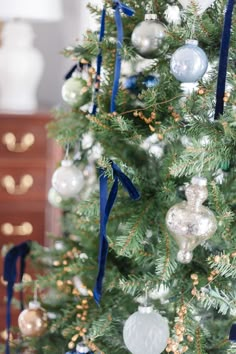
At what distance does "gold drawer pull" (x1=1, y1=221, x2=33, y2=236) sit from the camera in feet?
5.56

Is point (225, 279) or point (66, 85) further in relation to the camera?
point (66, 85)

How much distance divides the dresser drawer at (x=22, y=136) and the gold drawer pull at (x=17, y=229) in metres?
0.22

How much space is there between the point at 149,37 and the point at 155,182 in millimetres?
243

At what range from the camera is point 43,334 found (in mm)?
1109

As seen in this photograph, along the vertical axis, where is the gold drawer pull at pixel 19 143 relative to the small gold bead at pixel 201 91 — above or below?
below

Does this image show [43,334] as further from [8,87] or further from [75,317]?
[8,87]

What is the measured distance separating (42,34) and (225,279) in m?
1.55

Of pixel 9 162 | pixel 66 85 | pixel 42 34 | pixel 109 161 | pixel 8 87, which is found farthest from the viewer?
pixel 42 34

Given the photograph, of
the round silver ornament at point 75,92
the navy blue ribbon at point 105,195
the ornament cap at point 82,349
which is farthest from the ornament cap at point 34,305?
the round silver ornament at point 75,92

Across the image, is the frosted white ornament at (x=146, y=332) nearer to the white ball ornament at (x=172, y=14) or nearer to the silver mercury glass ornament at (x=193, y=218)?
the silver mercury glass ornament at (x=193, y=218)

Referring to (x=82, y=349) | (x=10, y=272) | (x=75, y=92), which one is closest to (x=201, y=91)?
(x=75, y=92)

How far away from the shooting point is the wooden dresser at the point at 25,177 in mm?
1621

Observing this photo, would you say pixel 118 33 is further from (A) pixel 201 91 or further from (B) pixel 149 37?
(A) pixel 201 91

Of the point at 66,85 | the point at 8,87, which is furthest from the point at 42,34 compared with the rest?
the point at 66,85
